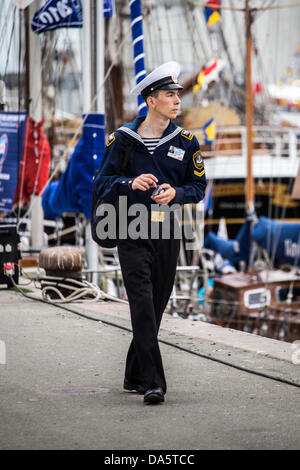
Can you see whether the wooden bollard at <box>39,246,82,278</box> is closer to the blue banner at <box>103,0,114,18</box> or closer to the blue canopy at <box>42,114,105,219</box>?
the blue canopy at <box>42,114,105,219</box>

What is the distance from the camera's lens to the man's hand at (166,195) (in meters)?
5.14

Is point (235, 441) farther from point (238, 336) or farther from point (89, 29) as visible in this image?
point (89, 29)

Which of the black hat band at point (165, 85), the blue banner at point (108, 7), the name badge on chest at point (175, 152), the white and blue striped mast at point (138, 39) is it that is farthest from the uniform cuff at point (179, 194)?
the blue banner at point (108, 7)

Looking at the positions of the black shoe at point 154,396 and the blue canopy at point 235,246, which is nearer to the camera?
the black shoe at point 154,396

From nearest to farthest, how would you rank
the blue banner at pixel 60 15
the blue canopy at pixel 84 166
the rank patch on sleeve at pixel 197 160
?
the rank patch on sleeve at pixel 197 160 < the blue canopy at pixel 84 166 < the blue banner at pixel 60 15

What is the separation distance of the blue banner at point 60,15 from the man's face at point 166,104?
7.44m

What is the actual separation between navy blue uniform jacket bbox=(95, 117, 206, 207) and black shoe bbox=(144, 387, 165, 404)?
1030 millimetres

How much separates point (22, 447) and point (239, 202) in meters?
29.1

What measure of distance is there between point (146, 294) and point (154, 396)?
0.56 metres

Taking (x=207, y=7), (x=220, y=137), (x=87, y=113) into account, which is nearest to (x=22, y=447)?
(x=87, y=113)

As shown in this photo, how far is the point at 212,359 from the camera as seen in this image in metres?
6.41

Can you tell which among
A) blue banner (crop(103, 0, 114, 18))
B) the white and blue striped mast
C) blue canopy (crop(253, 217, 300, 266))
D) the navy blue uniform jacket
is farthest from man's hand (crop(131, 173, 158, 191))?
blue canopy (crop(253, 217, 300, 266))

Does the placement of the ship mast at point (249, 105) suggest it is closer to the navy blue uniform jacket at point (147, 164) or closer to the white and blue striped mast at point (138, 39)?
the white and blue striped mast at point (138, 39)

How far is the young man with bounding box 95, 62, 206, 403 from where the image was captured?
17.1 feet
